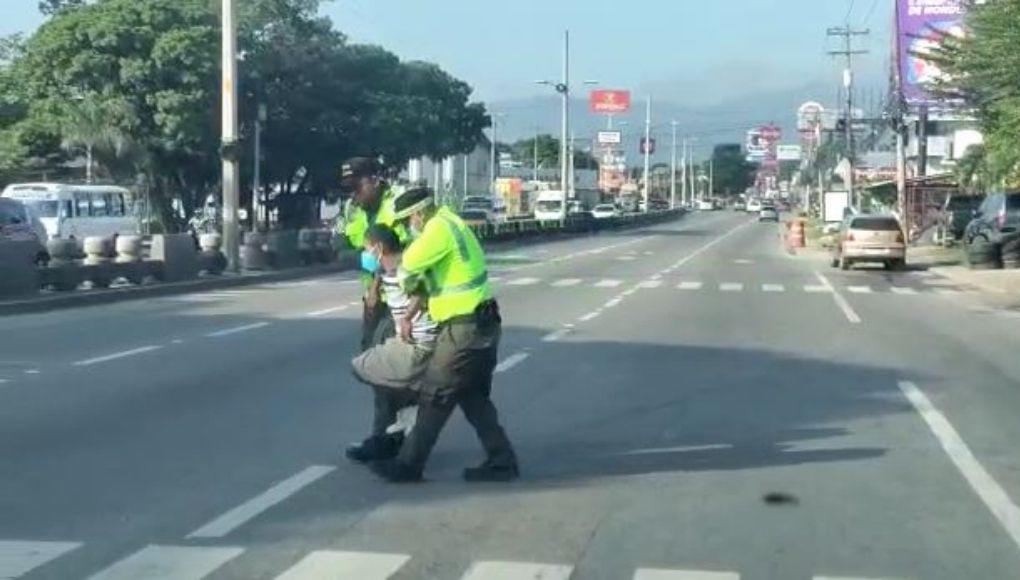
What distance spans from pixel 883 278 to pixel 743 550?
35510mm

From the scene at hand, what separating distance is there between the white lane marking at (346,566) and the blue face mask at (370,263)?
308 centimetres

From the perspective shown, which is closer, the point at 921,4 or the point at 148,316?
the point at 148,316

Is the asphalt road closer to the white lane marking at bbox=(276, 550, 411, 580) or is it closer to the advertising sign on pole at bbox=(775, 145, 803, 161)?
the white lane marking at bbox=(276, 550, 411, 580)

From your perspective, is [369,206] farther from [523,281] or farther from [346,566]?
[523,281]

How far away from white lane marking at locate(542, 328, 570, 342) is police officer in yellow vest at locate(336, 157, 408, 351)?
1022cm

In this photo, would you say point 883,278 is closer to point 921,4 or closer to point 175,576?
point 921,4

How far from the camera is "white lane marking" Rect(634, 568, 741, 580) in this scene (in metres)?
8.29

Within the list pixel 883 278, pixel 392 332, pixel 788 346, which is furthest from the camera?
pixel 883 278

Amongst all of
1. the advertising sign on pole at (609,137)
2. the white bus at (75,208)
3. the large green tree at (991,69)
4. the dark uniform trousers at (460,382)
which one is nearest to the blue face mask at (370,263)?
the dark uniform trousers at (460,382)

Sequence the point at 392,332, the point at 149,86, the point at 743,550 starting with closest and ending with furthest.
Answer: the point at 743,550, the point at 392,332, the point at 149,86

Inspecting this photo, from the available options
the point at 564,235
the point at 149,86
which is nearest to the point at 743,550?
the point at 149,86

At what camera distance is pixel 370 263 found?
11.6 m

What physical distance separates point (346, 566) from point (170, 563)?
847 millimetres

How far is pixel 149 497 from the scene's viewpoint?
1030 cm
